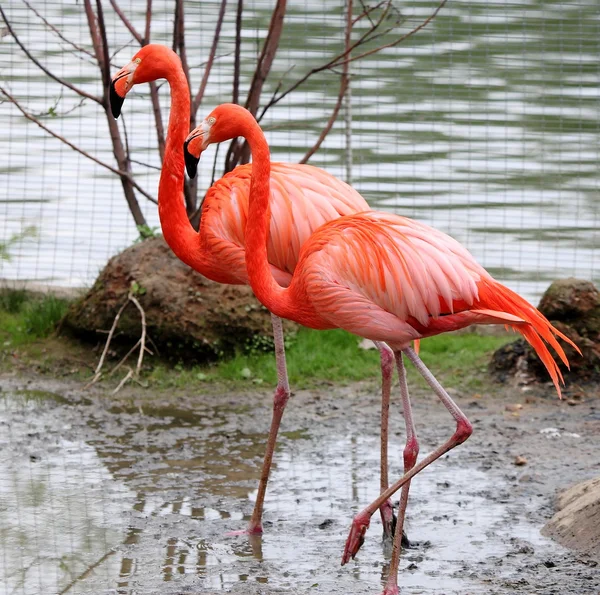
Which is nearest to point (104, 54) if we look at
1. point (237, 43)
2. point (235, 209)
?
point (237, 43)

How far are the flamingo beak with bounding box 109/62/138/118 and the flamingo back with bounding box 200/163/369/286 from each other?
56cm

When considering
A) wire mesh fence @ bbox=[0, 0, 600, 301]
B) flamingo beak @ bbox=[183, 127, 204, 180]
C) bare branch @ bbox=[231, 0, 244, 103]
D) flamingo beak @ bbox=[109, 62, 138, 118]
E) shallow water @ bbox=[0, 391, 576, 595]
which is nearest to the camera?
shallow water @ bbox=[0, 391, 576, 595]

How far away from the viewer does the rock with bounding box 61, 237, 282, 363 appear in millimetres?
6676

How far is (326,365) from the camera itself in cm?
673

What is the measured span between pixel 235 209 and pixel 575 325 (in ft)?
8.74

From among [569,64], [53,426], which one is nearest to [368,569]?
[53,426]

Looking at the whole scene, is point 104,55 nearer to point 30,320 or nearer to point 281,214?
point 30,320

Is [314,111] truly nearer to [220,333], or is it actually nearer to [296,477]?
[220,333]

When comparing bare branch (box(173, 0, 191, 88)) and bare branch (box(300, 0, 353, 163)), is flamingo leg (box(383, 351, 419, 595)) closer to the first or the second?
bare branch (box(300, 0, 353, 163))

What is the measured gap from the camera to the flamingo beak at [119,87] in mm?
4508

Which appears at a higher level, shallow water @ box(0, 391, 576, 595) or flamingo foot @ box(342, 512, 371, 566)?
flamingo foot @ box(342, 512, 371, 566)

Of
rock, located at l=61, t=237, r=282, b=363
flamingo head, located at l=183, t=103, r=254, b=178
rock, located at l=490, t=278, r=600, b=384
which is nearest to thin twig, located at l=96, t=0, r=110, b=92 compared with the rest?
rock, located at l=61, t=237, r=282, b=363

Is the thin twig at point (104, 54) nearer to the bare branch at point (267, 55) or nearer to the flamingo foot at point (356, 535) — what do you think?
the bare branch at point (267, 55)

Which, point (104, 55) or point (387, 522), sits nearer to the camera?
point (387, 522)
